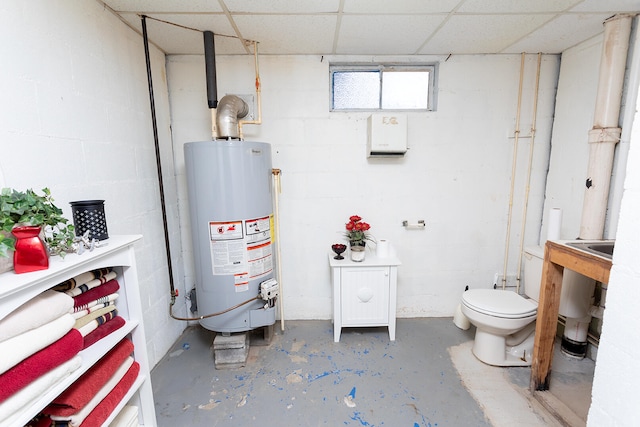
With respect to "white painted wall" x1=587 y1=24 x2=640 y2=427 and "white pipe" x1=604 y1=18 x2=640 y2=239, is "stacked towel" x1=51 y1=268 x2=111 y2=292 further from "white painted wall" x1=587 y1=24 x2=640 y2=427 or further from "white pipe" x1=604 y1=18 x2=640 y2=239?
"white pipe" x1=604 y1=18 x2=640 y2=239

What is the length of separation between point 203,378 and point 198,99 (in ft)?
6.68

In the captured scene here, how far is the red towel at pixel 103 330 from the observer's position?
3.51 ft

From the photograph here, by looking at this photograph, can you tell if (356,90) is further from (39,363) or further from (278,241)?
(39,363)

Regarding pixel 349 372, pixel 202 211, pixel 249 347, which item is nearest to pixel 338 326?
pixel 349 372

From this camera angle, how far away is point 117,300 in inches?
49.6

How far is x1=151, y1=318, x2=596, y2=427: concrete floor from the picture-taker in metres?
1.53

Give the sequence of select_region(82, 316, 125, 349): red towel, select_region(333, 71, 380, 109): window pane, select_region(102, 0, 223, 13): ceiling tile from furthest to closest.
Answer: select_region(333, 71, 380, 109): window pane, select_region(102, 0, 223, 13): ceiling tile, select_region(82, 316, 125, 349): red towel

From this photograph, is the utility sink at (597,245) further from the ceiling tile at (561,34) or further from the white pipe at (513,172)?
the ceiling tile at (561,34)

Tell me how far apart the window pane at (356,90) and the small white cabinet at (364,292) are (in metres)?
1.28

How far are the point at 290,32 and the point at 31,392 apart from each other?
2.09 m

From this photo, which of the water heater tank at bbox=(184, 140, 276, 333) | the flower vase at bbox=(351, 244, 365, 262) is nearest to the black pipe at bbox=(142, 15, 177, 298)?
the water heater tank at bbox=(184, 140, 276, 333)

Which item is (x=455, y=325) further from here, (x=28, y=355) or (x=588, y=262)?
(x=28, y=355)

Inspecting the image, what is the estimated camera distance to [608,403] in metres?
0.96

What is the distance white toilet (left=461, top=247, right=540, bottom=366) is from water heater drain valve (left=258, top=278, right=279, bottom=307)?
1.35 metres
